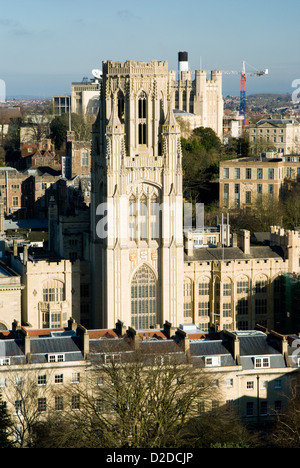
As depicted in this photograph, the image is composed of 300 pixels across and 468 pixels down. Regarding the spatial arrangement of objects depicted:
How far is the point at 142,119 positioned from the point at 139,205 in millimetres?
5733

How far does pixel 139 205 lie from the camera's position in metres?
76.4

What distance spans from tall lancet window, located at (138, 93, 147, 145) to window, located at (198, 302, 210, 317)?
11.8 metres

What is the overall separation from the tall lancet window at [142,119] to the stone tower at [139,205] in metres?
0.07

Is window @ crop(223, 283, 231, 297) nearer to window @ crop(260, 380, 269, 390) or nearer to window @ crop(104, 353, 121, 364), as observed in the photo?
Result: window @ crop(260, 380, 269, 390)

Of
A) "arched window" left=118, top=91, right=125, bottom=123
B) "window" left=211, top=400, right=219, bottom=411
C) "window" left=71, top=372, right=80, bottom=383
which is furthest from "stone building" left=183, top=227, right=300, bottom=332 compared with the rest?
"window" left=211, top=400, right=219, bottom=411

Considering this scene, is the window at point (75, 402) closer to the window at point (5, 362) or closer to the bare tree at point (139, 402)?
the bare tree at point (139, 402)

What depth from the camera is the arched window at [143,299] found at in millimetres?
76750

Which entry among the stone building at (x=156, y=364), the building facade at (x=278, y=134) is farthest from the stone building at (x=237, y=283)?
the building facade at (x=278, y=134)

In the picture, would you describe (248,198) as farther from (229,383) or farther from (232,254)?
(229,383)

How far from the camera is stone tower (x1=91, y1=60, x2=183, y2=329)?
7575 cm

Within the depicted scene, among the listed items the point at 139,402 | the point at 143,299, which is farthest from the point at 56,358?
the point at 143,299

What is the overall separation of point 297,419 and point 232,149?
9260 centimetres
